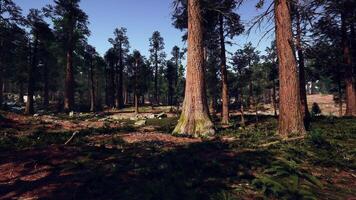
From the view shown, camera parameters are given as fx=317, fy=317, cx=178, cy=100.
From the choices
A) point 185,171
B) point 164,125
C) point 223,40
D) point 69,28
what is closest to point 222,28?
point 223,40

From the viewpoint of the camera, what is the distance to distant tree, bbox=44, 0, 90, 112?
37312 mm

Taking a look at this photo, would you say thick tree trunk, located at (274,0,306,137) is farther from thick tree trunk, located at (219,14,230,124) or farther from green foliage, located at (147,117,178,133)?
thick tree trunk, located at (219,14,230,124)

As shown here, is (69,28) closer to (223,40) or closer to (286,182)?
(223,40)

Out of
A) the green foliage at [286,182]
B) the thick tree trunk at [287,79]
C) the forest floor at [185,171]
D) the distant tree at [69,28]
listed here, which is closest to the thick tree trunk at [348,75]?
the thick tree trunk at [287,79]

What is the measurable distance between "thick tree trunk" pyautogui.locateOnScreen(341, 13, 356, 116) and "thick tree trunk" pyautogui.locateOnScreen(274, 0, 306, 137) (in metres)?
14.1

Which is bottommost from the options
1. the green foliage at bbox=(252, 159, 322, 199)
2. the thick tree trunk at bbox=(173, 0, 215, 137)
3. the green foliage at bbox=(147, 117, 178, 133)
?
the green foliage at bbox=(252, 159, 322, 199)

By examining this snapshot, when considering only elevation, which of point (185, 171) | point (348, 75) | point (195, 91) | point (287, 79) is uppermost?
point (348, 75)

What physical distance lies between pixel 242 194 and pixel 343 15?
2266 centimetres

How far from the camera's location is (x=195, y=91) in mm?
14008

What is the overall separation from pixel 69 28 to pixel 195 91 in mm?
30800

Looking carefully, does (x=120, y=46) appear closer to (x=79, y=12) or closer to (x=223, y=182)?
(x=79, y=12)

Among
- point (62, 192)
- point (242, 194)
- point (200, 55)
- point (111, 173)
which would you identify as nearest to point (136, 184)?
point (111, 173)

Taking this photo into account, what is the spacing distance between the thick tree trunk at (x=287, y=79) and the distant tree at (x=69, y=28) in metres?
29.9

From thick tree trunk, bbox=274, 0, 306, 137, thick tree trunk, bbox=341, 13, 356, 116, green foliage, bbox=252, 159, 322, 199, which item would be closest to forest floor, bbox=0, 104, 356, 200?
green foliage, bbox=252, 159, 322, 199
